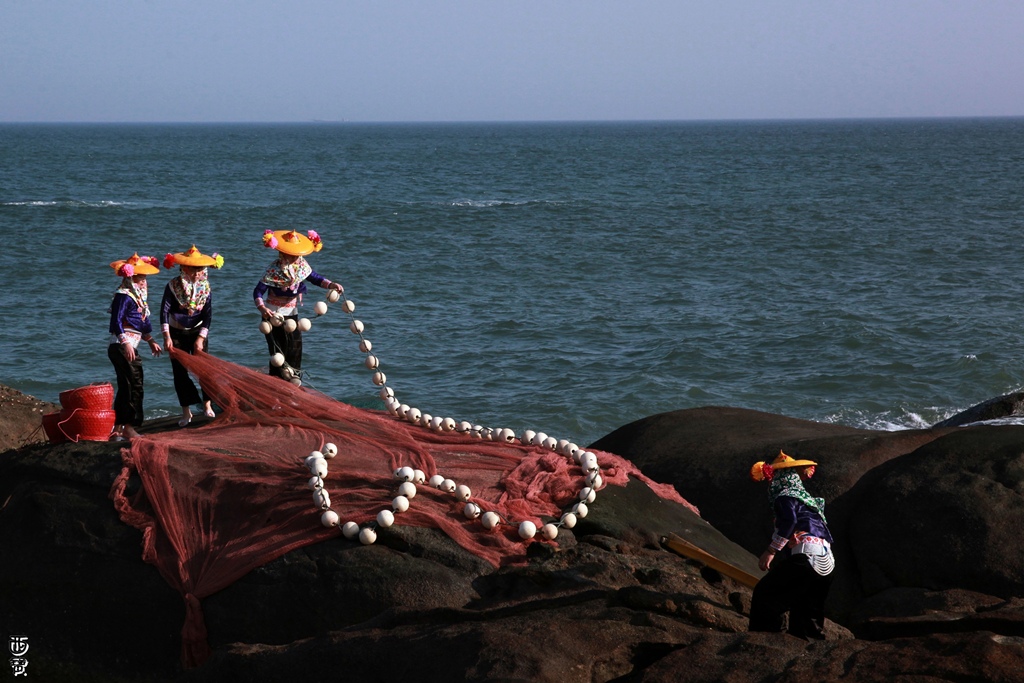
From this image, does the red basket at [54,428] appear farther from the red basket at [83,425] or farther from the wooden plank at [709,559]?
the wooden plank at [709,559]

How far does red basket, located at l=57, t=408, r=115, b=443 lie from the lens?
8.39 meters

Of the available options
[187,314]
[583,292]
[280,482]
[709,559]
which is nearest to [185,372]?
[187,314]

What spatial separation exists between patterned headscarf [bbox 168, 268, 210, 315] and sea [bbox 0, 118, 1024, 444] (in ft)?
6.73

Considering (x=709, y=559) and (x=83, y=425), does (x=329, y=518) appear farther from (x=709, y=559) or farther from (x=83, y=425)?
(x=83, y=425)

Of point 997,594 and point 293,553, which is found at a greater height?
point 293,553

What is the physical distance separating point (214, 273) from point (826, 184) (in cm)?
4023

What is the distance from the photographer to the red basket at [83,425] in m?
8.39

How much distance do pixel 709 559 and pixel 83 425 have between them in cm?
478

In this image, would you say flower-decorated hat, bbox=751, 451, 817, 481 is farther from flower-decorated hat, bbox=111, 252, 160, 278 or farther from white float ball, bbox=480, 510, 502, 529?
flower-decorated hat, bbox=111, 252, 160, 278

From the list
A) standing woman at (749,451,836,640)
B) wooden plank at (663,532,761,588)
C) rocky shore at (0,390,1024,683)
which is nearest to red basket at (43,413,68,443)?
rocky shore at (0,390,1024,683)

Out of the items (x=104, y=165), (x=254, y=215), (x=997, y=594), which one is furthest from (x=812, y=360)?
(x=104, y=165)

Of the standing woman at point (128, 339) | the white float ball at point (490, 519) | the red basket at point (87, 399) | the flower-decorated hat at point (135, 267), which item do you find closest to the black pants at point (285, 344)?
the standing woman at point (128, 339)

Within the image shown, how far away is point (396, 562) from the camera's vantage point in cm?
662

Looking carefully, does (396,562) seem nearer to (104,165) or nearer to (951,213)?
(951,213)
